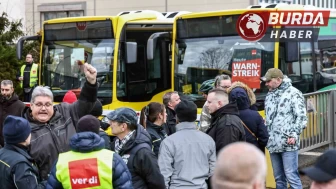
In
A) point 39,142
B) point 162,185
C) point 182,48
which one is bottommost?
point 162,185

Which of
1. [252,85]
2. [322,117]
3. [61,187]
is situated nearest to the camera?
[61,187]

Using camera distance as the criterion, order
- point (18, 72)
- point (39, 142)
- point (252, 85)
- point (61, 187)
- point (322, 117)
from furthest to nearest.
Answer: point (18, 72)
point (322, 117)
point (252, 85)
point (39, 142)
point (61, 187)

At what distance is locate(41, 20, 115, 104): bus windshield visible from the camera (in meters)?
13.1

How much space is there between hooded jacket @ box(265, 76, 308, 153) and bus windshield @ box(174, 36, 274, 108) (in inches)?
100

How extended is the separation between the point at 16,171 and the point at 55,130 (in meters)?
0.77

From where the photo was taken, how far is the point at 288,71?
11.4 meters

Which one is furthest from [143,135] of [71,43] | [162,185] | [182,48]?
[71,43]

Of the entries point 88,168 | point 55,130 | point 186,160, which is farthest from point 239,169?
point 186,160

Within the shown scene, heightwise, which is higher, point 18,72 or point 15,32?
point 15,32

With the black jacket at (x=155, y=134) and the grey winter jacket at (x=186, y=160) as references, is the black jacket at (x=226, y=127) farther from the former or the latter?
the grey winter jacket at (x=186, y=160)

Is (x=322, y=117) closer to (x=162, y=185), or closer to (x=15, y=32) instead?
(x=162, y=185)

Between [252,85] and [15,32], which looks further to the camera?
[15,32]

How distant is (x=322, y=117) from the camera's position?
481 inches

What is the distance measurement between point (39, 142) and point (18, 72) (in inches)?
490
